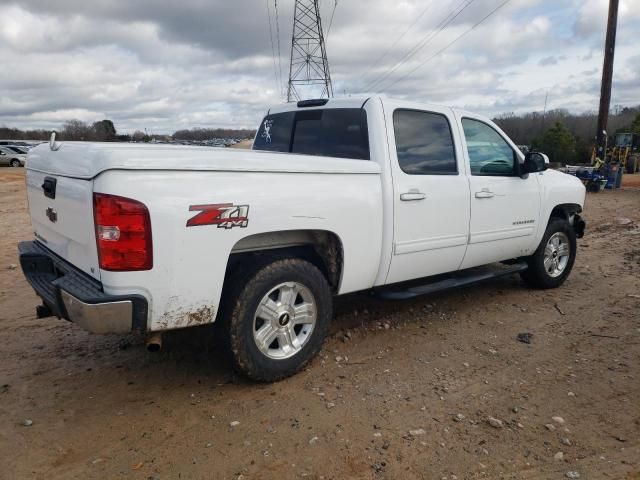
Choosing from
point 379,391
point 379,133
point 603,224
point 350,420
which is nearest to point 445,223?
point 379,133

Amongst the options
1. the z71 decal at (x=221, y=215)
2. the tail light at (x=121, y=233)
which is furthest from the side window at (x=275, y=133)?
the tail light at (x=121, y=233)

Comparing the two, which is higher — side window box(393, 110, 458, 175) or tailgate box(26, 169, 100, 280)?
side window box(393, 110, 458, 175)

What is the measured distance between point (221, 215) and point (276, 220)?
0.40 metres

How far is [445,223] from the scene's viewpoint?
4.31m

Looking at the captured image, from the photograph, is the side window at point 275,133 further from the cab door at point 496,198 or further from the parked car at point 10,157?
the parked car at point 10,157

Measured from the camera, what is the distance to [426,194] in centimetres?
409

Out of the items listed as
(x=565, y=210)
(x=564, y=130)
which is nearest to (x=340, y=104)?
(x=565, y=210)

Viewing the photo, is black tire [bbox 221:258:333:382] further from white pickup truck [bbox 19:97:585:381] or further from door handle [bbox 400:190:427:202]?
door handle [bbox 400:190:427:202]

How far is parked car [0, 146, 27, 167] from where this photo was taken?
115 ft

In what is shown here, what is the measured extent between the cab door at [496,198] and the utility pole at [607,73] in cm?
1593

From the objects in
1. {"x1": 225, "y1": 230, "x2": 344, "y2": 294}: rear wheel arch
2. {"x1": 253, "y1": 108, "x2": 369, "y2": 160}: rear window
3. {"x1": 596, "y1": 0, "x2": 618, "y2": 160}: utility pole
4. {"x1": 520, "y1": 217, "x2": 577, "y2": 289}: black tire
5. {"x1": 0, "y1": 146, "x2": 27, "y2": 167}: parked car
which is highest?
{"x1": 596, "y1": 0, "x2": 618, "y2": 160}: utility pole

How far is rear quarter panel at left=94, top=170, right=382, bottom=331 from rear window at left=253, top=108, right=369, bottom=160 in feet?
1.70

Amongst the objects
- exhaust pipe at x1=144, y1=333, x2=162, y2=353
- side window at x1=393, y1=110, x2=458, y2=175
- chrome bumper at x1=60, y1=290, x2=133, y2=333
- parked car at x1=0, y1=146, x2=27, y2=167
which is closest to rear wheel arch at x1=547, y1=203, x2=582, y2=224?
side window at x1=393, y1=110, x2=458, y2=175

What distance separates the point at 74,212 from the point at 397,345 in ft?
8.78
